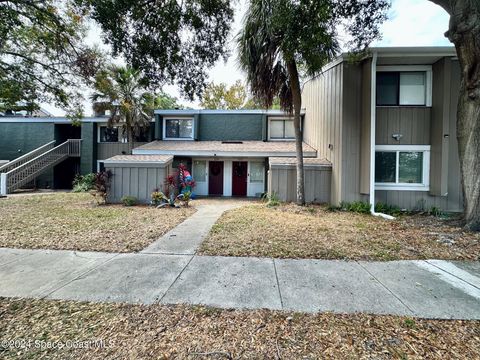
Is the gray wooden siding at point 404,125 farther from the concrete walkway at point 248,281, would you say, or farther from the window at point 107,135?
the window at point 107,135

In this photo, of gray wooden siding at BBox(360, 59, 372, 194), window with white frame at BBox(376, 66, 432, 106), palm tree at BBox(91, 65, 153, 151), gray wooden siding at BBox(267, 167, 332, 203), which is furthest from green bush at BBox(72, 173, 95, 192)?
window with white frame at BBox(376, 66, 432, 106)

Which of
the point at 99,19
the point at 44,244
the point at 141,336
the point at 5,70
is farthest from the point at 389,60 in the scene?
the point at 5,70

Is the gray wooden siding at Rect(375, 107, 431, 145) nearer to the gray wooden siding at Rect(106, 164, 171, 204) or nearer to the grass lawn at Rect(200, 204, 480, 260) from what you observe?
the grass lawn at Rect(200, 204, 480, 260)

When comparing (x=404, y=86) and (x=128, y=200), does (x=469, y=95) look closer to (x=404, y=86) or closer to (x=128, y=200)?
(x=404, y=86)

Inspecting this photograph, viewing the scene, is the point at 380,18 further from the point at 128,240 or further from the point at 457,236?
the point at 128,240

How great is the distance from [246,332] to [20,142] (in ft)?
72.8

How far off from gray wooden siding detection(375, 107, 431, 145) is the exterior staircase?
710 inches

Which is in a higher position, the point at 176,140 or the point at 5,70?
the point at 5,70

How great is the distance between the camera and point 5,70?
369 inches

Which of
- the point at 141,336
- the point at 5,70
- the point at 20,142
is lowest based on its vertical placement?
the point at 141,336

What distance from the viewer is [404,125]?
8.77 m

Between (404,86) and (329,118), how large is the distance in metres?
2.74

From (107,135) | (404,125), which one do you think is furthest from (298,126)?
(107,135)

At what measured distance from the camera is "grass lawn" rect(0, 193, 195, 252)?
5102 millimetres
